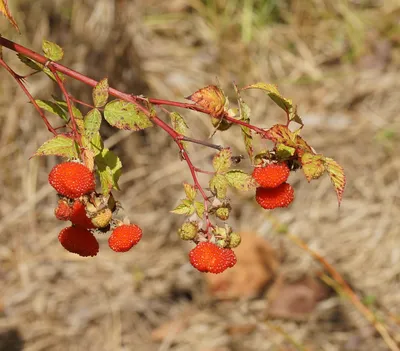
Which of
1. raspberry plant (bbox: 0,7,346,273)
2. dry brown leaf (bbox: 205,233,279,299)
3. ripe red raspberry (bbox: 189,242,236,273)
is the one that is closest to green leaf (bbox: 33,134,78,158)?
raspberry plant (bbox: 0,7,346,273)

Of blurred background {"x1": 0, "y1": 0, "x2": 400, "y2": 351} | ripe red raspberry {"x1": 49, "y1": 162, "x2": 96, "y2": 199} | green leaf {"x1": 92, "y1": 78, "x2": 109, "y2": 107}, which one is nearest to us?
ripe red raspberry {"x1": 49, "y1": 162, "x2": 96, "y2": 199}

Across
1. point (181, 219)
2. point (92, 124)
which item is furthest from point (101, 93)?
point (181, 219)

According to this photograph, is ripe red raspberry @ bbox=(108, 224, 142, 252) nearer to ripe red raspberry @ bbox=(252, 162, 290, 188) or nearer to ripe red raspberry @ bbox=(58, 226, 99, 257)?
ripe red raspberry @ bbox=(58, 226, 99, 257)

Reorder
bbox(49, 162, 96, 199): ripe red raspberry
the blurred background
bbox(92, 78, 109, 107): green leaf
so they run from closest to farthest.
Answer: bbox(49, 162, 96, 199): ripe red raspberry → bbox(92, 78, 109, 107): green leaf → the blurred background

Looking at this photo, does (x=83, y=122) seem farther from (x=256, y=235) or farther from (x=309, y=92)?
(x=309, y=92)

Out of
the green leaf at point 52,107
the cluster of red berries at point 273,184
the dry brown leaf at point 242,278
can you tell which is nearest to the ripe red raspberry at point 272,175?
the cluster of red berries at point 273,184

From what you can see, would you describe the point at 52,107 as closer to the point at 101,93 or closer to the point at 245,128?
the point at 101,93
